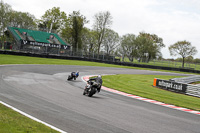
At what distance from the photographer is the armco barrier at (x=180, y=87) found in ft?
60.2

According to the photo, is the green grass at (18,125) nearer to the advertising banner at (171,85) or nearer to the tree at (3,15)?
the advertising banner at (171,85)

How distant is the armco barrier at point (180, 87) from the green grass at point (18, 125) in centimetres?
1494

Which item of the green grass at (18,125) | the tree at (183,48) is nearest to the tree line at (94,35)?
the tree at (183,48)

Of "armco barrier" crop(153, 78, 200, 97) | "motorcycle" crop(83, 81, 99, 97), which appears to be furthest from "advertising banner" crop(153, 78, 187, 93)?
"motorcycle" crop(83, 81, 99, 97)

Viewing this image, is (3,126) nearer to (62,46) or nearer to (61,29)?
(62,46)

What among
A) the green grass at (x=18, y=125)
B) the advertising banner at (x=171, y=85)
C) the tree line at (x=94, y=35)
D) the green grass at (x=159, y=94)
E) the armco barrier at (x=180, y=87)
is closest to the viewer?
the green grass at (x=18, y=125)

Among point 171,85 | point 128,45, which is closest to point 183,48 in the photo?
point 128,45

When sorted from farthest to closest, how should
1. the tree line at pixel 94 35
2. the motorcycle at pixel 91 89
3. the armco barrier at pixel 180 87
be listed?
the tree line at pixel 94 35, the armco barrier at pixel 180 87, the motorcycle at pixel 91 89

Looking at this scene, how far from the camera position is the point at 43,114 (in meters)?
7.73

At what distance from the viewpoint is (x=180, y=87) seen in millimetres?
19672

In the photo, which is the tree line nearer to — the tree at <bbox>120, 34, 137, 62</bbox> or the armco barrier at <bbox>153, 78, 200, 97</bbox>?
the tree at <bbox>120, 34, 137, 62</bbox>

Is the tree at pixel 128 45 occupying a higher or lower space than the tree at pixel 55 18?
lower

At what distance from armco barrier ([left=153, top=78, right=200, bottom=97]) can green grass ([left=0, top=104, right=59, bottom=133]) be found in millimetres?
14941

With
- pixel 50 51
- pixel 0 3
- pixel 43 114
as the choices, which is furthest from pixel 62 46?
pixel 43 114
